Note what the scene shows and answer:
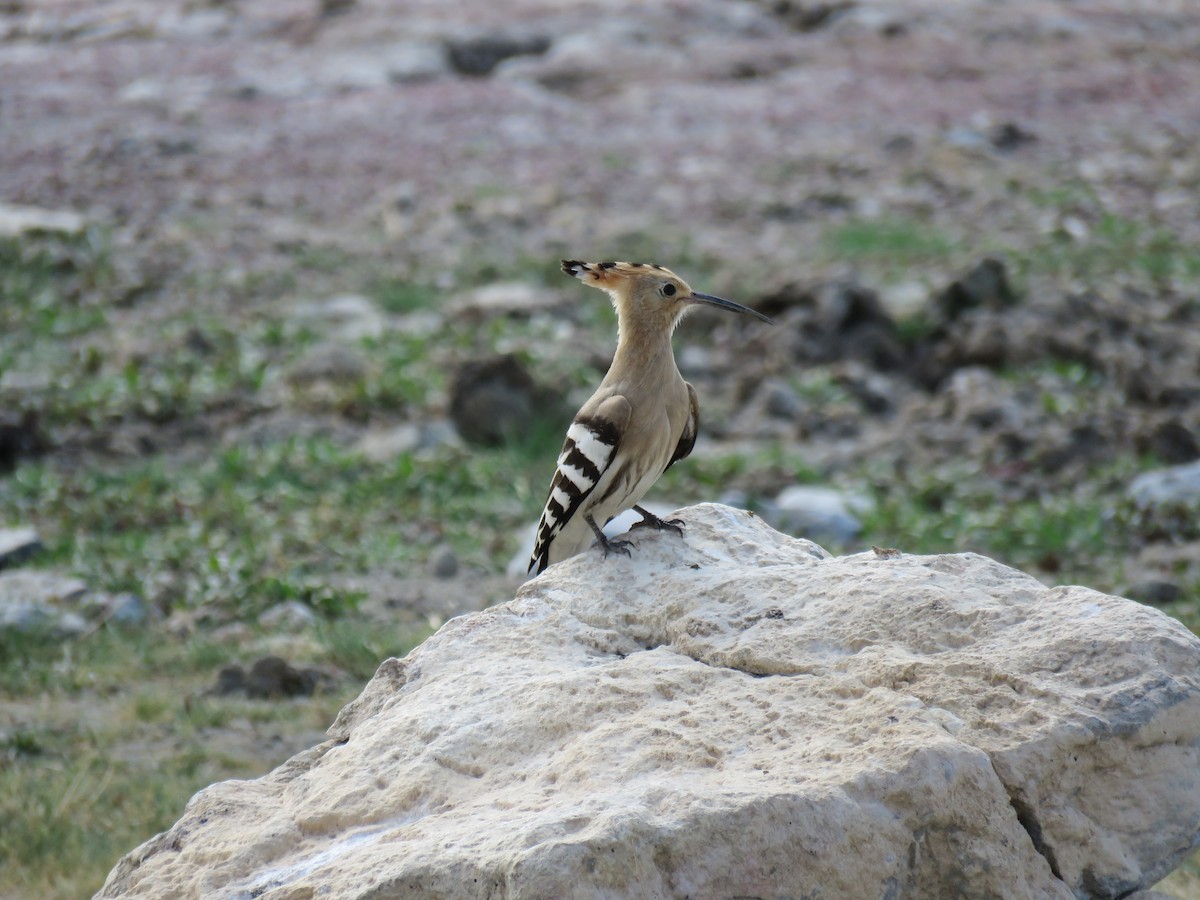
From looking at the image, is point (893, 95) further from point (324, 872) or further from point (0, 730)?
point (324, 872)

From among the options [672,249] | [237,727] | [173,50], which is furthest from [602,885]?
[173,50]

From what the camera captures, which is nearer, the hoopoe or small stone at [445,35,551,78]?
the hoopoe

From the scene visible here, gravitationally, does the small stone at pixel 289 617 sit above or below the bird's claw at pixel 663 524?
below

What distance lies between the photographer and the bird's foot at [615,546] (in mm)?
3777

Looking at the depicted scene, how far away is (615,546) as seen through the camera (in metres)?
3.79

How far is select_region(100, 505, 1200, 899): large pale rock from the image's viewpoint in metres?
Answer: 2.61

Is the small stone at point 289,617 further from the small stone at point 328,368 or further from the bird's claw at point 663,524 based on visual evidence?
the small stone at point 328,368

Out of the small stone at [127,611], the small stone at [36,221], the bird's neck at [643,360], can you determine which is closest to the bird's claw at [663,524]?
the bird's neck at [643,360]

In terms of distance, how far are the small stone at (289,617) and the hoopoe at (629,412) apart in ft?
7.81

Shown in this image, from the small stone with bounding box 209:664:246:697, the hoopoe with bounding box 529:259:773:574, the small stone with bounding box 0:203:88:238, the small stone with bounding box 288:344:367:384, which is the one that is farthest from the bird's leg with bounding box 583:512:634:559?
the small stone with bounding box 0:203:88:238

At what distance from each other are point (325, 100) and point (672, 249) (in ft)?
21.1

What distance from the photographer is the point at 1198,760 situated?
2932mm

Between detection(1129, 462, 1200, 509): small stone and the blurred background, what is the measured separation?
3cm

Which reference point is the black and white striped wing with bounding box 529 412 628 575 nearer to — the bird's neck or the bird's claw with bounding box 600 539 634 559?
the bird's neck
